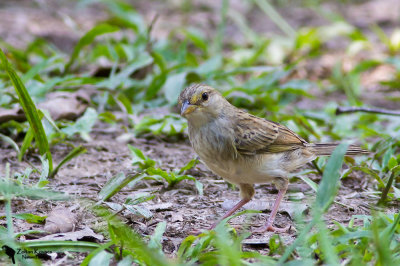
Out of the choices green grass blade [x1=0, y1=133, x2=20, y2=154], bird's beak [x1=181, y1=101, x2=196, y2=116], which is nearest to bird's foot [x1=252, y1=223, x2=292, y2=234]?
bird's beak [x1=181, y1=101, x2=196, y2=116]

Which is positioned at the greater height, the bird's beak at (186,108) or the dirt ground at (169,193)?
the bird's beak at (186,108)

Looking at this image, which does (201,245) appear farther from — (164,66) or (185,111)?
(164,66)

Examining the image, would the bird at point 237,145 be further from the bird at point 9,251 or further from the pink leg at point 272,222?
the bird at point 9,251

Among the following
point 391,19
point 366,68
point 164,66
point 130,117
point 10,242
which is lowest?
point 10,242

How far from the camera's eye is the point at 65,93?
5777 mm

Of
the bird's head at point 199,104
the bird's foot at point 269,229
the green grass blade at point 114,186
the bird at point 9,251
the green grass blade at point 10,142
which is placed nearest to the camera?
the bird at point 9,251

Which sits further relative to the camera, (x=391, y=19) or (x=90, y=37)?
(x=391, y=19)

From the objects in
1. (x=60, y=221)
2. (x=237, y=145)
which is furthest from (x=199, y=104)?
(x=60, y=221)

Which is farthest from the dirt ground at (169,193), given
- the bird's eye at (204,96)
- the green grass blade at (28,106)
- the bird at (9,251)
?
the bird's eye at (204,96)

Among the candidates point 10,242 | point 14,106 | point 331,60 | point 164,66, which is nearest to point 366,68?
point 331,60

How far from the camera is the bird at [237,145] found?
409 cm

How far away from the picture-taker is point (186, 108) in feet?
13.6

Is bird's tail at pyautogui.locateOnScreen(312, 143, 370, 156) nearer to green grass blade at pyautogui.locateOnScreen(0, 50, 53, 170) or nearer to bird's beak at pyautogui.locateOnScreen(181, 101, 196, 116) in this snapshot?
bird's beak at pyautogui.locateOnScreen(181, 101, 196, 116)

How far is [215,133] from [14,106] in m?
2.20
